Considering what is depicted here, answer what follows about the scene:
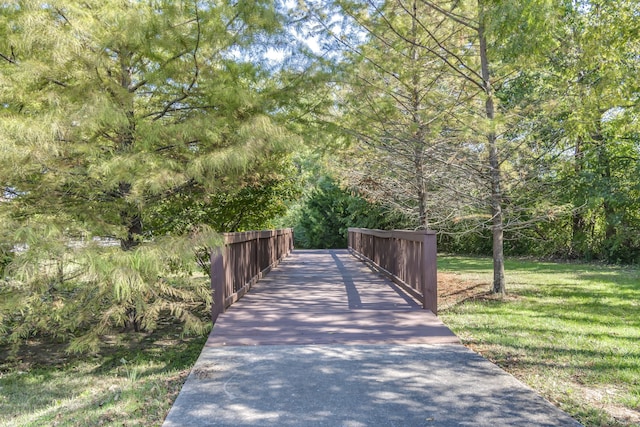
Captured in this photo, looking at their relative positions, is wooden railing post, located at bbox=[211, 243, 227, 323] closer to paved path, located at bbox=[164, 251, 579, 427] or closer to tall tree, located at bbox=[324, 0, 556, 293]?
paved path, located at bbox=[164, 251, 579, 427]

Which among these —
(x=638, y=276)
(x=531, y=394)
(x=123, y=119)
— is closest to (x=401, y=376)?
(x=531, y=394)

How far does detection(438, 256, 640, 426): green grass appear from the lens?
3709 mm

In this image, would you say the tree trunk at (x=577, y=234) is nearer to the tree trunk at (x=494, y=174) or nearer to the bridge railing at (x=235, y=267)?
the tree trunk at (x=494, y=174)

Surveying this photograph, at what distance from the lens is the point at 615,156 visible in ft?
50.8

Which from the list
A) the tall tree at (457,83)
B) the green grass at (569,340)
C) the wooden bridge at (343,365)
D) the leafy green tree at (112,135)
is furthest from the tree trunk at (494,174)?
the leafy green tree at (112,135)

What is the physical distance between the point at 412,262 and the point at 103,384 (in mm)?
4410

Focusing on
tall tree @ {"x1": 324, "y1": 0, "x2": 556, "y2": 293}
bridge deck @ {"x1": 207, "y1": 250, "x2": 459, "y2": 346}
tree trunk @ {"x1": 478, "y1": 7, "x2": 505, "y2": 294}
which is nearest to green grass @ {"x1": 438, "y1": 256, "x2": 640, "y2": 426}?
tree trunk @ {"x1": 478, "y1": 7, "x2": 505, "y2": 294}

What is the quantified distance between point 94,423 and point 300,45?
5783mm

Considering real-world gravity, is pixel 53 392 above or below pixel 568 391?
below

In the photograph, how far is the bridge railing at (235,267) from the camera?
6.12 m

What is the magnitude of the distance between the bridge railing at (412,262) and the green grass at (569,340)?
0.56 m

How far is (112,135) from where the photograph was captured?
6.18 metres

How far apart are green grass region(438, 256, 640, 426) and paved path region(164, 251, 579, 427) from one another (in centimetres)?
39

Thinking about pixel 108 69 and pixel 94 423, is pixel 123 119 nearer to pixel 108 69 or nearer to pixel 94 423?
pixel 108 69
